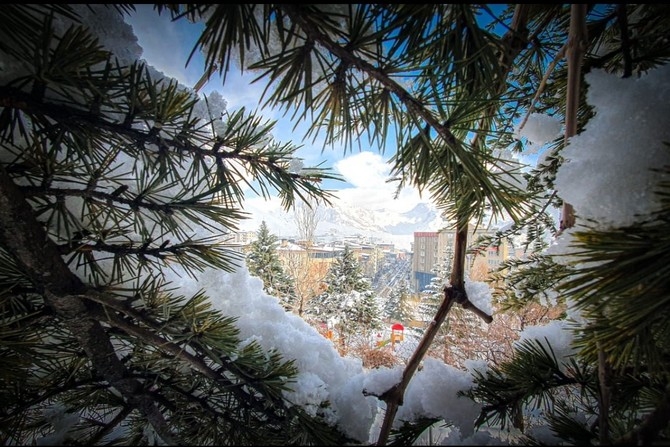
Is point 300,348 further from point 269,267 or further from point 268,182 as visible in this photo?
point 269,267

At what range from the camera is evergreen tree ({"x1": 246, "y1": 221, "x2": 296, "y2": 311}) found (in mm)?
7602


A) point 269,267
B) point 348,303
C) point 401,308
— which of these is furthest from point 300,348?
point 401,308

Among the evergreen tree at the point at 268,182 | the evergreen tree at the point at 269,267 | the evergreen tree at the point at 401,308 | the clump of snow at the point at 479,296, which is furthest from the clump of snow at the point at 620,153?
the evergreen tree at the point at 401,308

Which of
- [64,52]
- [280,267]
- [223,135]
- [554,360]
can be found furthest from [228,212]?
[280,267]

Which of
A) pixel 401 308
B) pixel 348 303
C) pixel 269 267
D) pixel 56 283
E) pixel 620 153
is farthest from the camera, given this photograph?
pixel 401 308

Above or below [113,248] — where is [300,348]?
below

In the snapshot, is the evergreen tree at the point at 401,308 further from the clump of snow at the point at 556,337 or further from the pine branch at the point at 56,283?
the pine branch at the point at 56,283

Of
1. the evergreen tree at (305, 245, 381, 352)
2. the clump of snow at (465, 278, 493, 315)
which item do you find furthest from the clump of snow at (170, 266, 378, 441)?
the evergreen tree at (305, 245, 381, 352)

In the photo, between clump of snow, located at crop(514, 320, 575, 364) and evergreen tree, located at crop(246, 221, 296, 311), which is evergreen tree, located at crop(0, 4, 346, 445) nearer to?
clump of snow, located at crop(514, 320, 575, 364)

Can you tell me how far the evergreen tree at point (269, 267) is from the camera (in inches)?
299

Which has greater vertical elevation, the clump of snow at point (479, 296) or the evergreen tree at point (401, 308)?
the clump of snow at point (479, 296)

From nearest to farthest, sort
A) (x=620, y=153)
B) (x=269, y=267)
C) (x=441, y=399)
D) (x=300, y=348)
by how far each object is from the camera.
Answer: (x=620, y=153) → (x=441, y=399) → (x=300, y=348) → (x=269, y=267)

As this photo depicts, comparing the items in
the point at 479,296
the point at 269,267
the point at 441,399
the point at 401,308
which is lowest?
the point at 401,308

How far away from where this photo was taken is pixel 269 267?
303 inches
